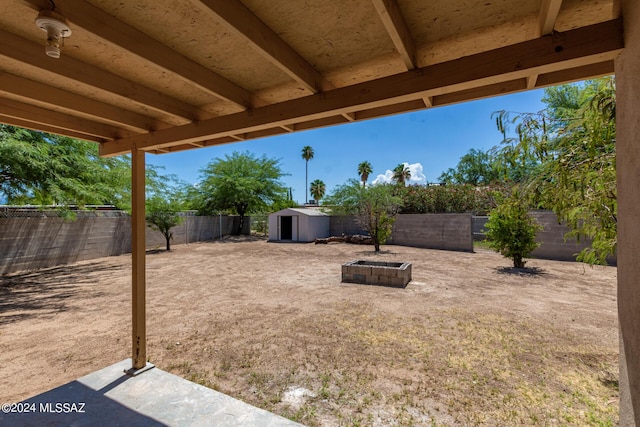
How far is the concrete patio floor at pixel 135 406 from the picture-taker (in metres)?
2.14

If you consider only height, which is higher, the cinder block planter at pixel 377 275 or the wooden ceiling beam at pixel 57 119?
the wooden ceiling beam at pixel 57 119

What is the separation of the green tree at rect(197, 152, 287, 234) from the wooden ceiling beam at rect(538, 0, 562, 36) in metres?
17.6

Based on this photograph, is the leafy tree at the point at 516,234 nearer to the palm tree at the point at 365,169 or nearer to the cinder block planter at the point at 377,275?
the cinder block planter at the point at 377,275

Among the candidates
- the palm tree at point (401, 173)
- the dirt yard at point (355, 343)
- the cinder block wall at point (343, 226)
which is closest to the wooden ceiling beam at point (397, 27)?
the dirt yard at point (355, 343)

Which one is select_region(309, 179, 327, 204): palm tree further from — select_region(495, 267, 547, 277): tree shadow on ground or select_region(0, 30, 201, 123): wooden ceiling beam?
select_region(0, 30, 201, 123): wooden ceiling beam

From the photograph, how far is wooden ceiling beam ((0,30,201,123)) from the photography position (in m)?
1.55

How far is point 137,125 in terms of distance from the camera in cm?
269

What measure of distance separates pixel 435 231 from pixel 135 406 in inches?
483

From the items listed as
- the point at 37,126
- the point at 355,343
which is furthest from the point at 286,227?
the point at 37,126

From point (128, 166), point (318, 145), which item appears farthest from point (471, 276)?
point (318, 145)

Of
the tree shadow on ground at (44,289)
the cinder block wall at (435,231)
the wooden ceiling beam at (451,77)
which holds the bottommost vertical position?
the tree shadow on ground at (44,289)

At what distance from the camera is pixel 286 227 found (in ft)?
56.0

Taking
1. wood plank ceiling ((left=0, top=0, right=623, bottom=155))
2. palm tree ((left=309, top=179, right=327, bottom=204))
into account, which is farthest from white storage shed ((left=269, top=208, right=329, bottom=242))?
palm tree ((left=309, top=179, right=327, bottom=204))

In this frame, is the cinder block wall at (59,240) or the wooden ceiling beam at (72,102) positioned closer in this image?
the wooden ceiling beam at (72,102)
